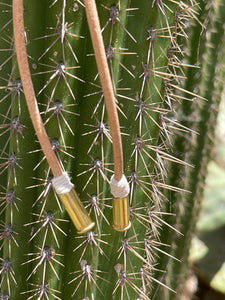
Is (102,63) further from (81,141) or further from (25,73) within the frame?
(81,141)

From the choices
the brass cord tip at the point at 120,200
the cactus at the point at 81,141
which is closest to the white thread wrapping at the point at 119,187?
the brass cord tip at the point at 120,200

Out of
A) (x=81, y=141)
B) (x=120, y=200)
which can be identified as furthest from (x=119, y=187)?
(x=81, y=141)

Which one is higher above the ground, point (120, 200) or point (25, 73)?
point (25, 73)

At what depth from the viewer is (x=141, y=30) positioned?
0.86m

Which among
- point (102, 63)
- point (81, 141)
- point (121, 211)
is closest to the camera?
point (102, 63)

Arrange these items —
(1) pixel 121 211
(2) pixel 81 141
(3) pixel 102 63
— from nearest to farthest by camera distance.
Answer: (3) pixel 102 63
(1) pixel 121 211
(2) pixel 81 141

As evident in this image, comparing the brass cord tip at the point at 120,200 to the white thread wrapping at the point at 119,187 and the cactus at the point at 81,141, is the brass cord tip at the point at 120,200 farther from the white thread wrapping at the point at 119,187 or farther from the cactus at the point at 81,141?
the cactus at the point at 81,141

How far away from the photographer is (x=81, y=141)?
0.89m

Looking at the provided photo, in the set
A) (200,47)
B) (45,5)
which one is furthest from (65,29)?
(200,47)

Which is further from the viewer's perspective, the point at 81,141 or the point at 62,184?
the point at 81,141

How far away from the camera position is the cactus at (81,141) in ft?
2.72

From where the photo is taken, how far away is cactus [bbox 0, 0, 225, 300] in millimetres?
828

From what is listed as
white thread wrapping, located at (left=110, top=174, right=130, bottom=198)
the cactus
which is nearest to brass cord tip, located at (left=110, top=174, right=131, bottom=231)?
white thread wrapping, located at (left=110, top=174, right=130, bottom=198)

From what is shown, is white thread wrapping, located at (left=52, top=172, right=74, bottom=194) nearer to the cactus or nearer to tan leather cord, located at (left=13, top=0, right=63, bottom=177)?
tan leather cord, located at (left=13, top=0, right=63, bottom=177)
